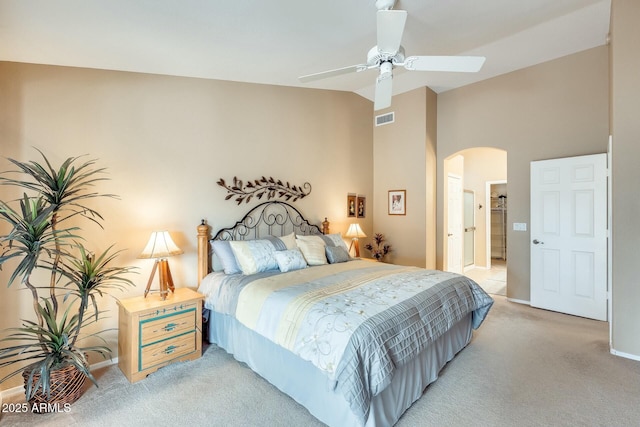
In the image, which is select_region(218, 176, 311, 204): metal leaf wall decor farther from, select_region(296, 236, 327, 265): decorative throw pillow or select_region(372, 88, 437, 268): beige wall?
select_region(372, 88, 437, 268): beige wall

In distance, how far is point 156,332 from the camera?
251cm

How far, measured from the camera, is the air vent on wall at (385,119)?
17.2ft

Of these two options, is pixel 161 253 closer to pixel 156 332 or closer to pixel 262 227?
pixel 156 332

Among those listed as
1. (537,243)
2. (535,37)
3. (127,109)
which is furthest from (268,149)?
(537,243)

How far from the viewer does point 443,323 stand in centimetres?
229

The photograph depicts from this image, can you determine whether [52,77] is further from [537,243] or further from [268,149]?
[537,243]

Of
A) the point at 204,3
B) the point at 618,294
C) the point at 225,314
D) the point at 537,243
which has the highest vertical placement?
the point at 204,3

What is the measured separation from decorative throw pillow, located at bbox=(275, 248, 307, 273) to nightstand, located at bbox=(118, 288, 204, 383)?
2.80ft

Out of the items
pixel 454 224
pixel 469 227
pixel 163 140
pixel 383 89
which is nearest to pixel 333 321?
pixel 383 89

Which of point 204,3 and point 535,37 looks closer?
point 204,3

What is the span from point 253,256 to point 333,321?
1.53 meters

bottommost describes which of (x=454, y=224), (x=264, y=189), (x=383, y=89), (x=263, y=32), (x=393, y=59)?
(x=454, y=224)

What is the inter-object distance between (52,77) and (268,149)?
217 centimetres

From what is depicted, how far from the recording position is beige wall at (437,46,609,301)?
149 inches
